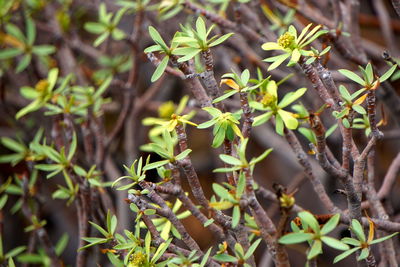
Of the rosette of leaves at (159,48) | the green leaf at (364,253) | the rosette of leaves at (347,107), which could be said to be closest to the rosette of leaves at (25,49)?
the rosette of leaves at (159,48)

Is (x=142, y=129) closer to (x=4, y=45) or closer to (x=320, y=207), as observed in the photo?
(x=4, y=45)

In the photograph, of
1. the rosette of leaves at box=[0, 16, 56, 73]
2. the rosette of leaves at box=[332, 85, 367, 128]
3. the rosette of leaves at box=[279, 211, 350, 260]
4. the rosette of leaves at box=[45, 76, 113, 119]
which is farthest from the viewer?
the rosette of leaves at box=[0, 16, 56, 73]

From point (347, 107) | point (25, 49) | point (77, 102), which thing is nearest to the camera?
point (347, 107)

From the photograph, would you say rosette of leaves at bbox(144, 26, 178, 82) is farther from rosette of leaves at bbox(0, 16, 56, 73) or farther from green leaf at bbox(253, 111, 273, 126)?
rosette of leaves at bbox(0, 16, 56, 73)

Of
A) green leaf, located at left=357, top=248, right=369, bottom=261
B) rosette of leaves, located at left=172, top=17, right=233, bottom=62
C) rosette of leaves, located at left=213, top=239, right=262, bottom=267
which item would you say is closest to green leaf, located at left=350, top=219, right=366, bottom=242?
green leaf, located at left=357, top=248, right=369, bottom=261

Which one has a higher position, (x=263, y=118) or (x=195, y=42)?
(x=195, y=42)

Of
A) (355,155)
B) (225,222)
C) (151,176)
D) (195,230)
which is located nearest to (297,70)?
(355,155)

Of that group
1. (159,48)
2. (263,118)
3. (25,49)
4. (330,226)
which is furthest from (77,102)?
(330,226)

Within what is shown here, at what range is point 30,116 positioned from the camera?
1.53 meters

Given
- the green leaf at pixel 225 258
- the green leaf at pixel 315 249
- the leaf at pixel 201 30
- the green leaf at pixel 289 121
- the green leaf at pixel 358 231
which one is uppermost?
the leaf at pixel 201 30

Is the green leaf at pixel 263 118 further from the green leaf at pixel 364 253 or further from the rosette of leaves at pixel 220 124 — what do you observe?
the green leaf at pixel 364 253

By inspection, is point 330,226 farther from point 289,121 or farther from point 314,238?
point 289,121

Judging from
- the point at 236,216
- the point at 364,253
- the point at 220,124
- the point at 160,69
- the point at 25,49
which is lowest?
the point at 364,253

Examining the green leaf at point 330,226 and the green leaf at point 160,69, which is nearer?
the green leaf at point 330,226
